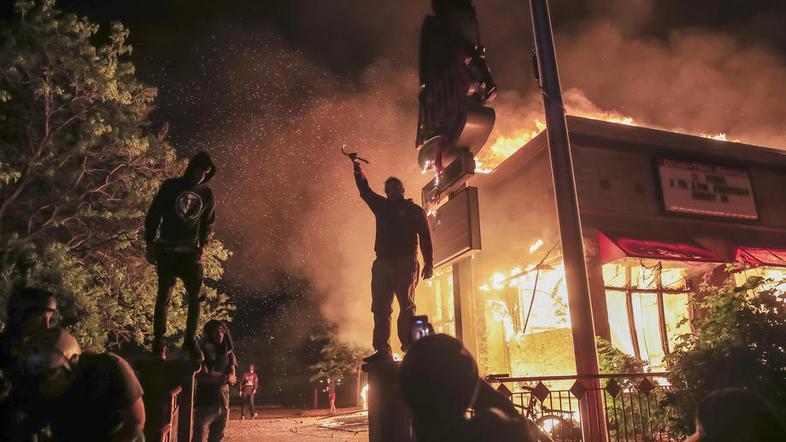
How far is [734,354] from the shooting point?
207 inches

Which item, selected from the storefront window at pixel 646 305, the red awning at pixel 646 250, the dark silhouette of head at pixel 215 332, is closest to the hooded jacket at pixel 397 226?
the dark silhouette of head at pixel 215 332

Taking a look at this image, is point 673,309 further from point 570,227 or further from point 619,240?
point 570,227

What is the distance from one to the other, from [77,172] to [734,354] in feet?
45.2

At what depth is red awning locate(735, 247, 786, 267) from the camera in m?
12.3

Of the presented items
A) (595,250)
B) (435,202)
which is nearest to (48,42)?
(435,202)

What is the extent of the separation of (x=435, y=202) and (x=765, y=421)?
8070 mm

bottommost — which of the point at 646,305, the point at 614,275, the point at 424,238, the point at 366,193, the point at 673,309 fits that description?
the point at 673,309

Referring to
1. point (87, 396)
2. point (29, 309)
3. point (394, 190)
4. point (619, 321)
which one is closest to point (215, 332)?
point (394, 190)

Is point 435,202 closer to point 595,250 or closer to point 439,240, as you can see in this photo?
point 439,240

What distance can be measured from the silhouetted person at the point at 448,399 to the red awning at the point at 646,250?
1056cm

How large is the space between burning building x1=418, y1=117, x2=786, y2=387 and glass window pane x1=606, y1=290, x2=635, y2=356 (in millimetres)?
28

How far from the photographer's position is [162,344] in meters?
4.40

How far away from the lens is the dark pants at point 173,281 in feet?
14.7

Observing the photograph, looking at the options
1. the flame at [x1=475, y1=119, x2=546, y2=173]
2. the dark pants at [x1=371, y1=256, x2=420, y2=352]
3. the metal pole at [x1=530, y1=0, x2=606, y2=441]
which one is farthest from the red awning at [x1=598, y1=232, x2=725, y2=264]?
the dark pants at [x1=371, y1=256, x2=420, y2=352]
